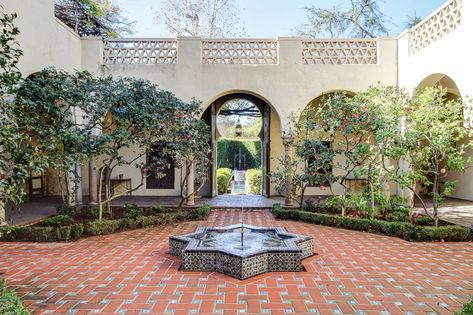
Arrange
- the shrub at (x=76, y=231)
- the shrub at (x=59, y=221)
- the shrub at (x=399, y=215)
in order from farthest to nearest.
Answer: the shrub at (x=399, y=215) → the shrub at (x=59, y=221) → the shrub at (x=76, y=231)

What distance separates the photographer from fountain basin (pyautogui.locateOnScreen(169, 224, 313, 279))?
4773 millimetres

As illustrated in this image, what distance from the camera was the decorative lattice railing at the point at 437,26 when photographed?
8195mm

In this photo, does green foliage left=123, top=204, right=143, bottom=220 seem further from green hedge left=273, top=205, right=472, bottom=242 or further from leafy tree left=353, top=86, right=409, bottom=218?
leafy tree left=353, top=86, right=409, bottom=218

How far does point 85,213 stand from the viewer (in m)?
8.71

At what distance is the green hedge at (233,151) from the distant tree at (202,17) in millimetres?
7075

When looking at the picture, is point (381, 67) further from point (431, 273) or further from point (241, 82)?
point (431, 273)

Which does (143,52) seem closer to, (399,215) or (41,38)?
(41,38)

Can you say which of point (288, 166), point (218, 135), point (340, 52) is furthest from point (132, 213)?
point (340, 52)

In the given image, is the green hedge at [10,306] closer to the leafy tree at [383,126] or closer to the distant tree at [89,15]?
the leafy tree at [383,126]

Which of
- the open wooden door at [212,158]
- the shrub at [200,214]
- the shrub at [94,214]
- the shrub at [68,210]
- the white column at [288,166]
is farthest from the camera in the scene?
the open wooden door at [212,158]

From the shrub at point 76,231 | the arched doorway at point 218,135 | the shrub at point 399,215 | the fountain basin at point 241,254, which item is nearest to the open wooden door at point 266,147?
the arched doorway at point 218,135

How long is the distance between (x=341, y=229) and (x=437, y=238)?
1.95m

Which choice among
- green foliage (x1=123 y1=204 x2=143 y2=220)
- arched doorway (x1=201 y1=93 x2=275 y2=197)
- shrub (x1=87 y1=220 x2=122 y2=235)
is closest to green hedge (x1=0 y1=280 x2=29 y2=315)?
shrub (x1=87 y1=220 x2=122 y2=235)

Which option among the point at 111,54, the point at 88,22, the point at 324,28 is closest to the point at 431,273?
the point at 111,54
